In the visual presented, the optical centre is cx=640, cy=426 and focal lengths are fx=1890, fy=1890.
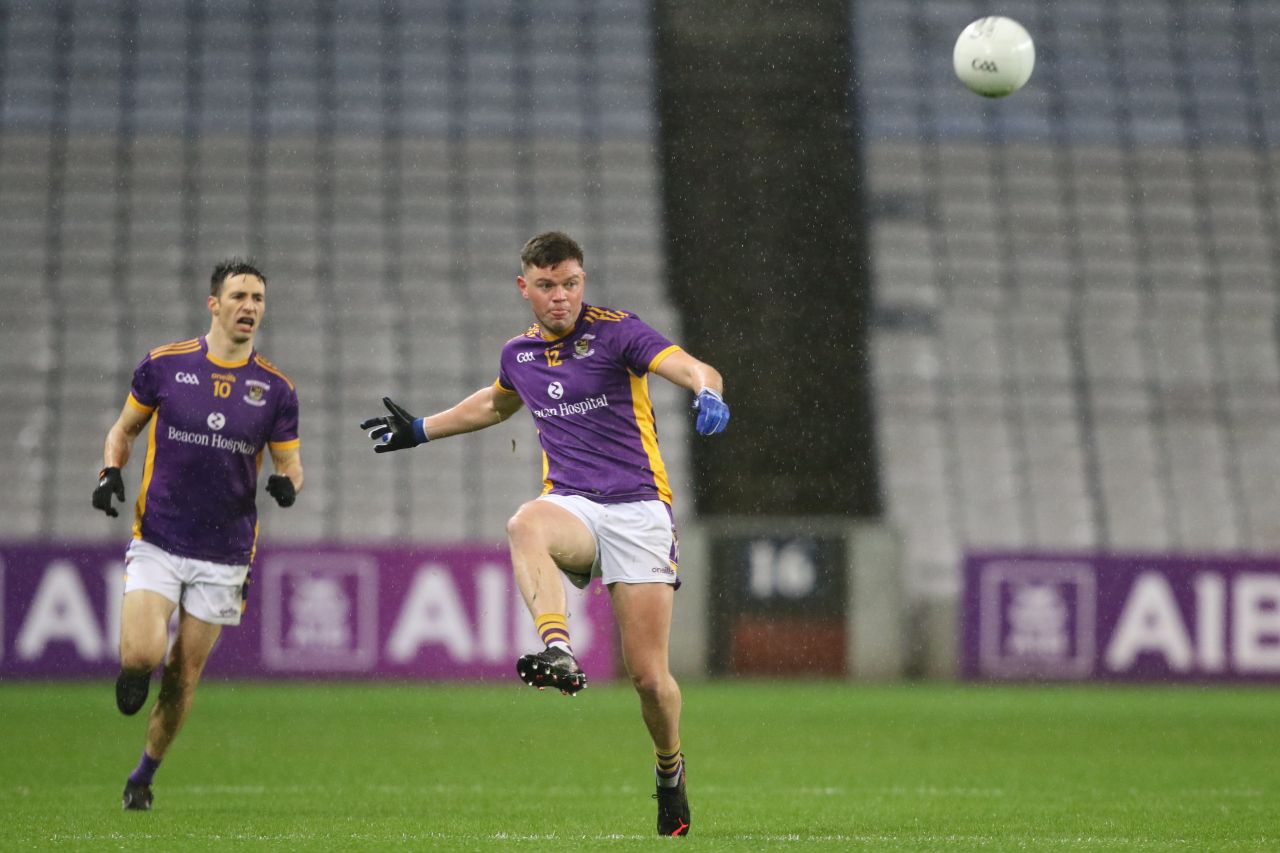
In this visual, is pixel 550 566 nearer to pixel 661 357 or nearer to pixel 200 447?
pixel 661 357

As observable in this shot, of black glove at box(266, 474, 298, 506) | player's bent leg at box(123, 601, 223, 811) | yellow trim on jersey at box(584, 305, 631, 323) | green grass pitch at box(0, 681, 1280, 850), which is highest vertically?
yellow trim on jersey at box(584, 305, 631, 323)

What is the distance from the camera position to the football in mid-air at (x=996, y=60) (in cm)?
998

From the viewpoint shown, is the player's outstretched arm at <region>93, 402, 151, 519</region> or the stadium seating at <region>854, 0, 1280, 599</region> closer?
the player's outstretched arm at <region>93, 402, 151, 519</region>

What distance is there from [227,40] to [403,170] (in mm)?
2957

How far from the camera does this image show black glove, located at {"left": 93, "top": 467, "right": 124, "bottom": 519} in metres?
7.67

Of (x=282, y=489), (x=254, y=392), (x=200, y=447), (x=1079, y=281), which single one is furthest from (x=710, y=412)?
(x=1079, y=281)

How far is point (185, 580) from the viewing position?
8000 millimetres

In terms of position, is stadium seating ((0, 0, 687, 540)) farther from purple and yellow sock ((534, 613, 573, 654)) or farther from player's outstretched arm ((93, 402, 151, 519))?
purple and yellow sock ((534, 613, 573, 654))

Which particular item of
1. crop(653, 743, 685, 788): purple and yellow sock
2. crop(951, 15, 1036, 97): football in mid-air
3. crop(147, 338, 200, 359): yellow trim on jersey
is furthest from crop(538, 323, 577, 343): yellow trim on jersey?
crop(951, 15, 1036, 97): football in mid-air

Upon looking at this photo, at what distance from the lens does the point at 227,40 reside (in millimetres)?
23219

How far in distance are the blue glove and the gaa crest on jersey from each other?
2535 mm

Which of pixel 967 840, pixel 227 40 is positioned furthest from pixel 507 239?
pixel 967 840

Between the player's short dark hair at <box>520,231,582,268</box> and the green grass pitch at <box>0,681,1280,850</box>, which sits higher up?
the player's short dark hair at <box>520,231,582,268</box>

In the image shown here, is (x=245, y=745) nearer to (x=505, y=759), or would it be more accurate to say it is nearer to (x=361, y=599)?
(x=505, y=759)
